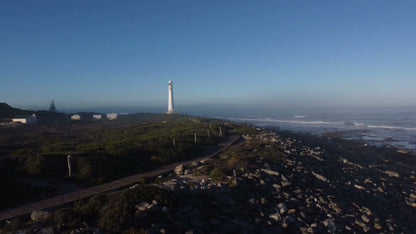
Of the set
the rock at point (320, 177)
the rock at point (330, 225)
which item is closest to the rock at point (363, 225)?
the rock at point (330, 225)

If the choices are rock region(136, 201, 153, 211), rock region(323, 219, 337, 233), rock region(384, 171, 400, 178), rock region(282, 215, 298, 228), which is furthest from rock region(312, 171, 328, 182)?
rock region(136, 201, 153, 211)

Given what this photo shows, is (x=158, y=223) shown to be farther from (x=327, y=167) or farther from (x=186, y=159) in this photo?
(x=327, y=167)

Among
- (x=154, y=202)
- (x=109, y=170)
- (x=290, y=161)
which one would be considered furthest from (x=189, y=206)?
(x=290, y=161)

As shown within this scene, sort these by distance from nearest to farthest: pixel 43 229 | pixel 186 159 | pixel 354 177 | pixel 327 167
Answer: pixel 43 229 → pixel 354 177 → pixel 327 167 → pixel 186 159

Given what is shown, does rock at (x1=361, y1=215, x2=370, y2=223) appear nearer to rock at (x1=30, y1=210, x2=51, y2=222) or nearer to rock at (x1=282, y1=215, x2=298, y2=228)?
rock at (x1=282, y1=215, x2=298, y2=228)

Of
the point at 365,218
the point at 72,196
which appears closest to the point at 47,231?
the point at 72,196

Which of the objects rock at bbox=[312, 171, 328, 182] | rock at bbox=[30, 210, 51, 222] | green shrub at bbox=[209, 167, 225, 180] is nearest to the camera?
rock at bbox=[30, 210, 51, 222]

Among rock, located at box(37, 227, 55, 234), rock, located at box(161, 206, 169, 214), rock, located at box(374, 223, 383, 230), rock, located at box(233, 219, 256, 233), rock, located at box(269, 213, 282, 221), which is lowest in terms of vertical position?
rock, located at box(374, 223, 383, 230)
